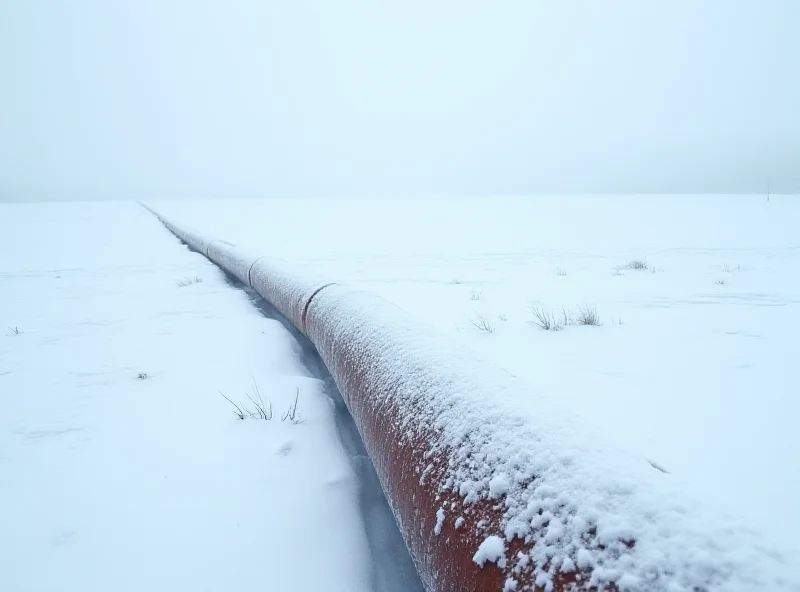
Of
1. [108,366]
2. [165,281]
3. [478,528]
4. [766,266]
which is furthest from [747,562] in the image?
[766,266]

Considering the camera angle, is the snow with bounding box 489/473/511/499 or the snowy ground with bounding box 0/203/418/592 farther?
the snowy ground with bounding box 0/203/418/592

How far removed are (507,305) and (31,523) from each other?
3672 mm

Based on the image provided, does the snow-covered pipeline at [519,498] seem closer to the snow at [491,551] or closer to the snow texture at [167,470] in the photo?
the snow at [491,551]

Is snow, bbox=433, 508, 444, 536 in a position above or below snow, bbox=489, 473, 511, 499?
below

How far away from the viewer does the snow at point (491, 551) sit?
2.14ft

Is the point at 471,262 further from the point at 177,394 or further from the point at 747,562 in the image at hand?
the point at 747,562

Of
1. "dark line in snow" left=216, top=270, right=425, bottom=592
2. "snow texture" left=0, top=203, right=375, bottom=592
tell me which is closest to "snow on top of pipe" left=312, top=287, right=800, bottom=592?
"dark line in snow" left=216, top=270, right=425, bottom=592

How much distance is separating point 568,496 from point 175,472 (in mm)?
1432

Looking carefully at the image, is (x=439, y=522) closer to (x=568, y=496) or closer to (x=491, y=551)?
(x=491, y=551)

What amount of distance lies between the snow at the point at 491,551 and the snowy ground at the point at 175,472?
0.62 m

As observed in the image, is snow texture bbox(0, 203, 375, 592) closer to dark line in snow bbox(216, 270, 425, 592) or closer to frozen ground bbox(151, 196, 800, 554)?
dark line in snow bbox(216, 270, 425, 592)

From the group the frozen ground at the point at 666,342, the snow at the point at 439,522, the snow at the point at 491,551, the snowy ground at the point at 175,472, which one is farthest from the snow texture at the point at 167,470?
the frozen ground at the point at 666,342

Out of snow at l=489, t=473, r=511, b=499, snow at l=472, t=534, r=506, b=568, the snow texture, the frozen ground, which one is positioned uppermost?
snow at l=489, t=473, r=511, b=499

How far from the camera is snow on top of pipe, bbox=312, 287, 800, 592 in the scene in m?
0.51
